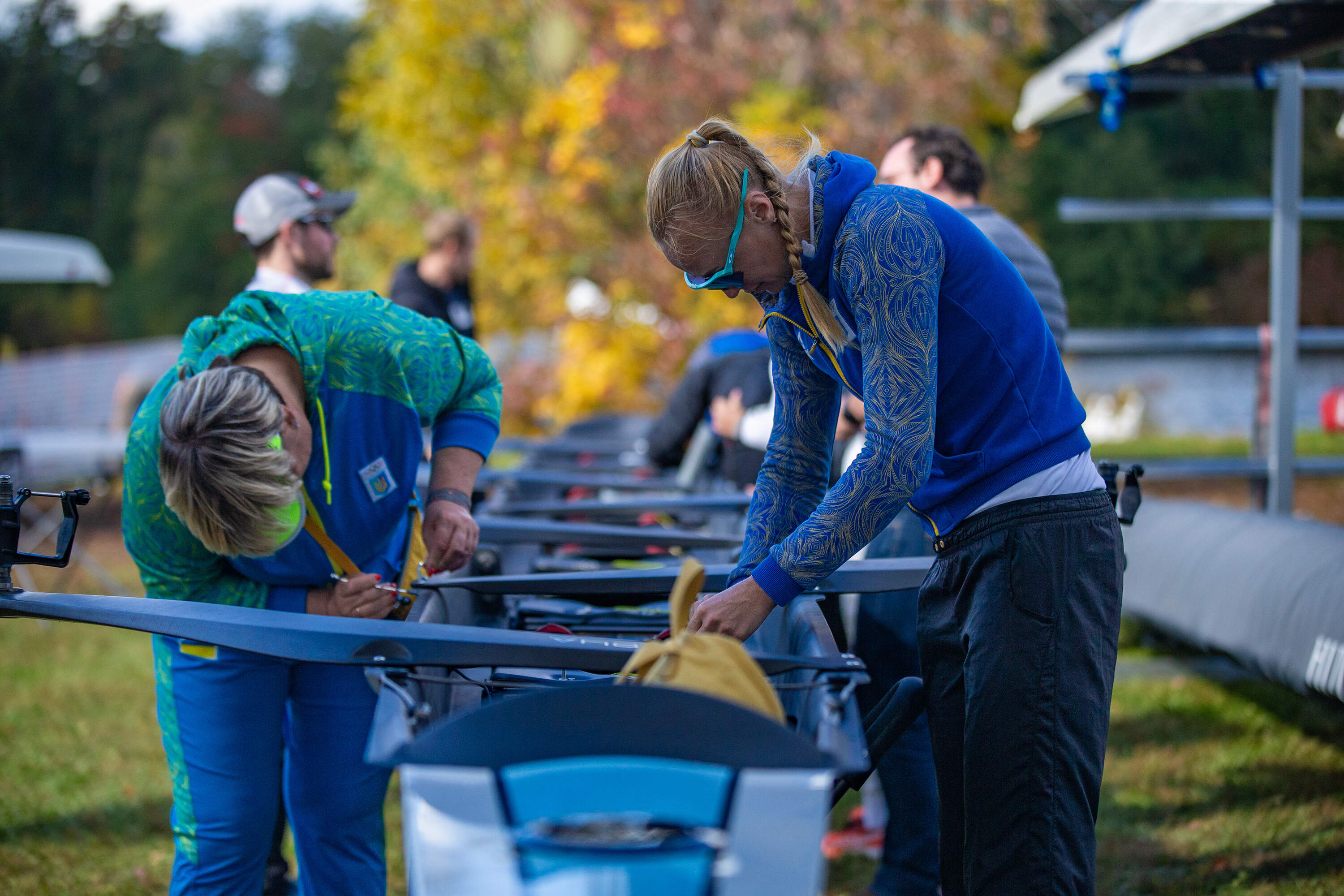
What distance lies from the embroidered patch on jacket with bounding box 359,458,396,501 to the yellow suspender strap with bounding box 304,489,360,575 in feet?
0.39

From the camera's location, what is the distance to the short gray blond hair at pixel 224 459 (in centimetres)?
190

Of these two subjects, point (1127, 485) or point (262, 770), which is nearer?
point (262, 770)

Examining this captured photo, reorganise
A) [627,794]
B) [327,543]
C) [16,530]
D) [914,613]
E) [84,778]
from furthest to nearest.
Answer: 1. [84,778]
2. [914,613]
3. [327,543]
4. [16,530]
5. [627,794]

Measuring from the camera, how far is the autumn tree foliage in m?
8.84

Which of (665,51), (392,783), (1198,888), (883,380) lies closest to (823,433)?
(883,380)

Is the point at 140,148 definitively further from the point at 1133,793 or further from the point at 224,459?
the point at 224,459

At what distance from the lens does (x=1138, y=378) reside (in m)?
16.5

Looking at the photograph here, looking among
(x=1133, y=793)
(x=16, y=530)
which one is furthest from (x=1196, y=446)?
(x=16, y=530)

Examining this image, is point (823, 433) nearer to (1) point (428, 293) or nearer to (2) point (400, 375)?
(2) point (400, 375)

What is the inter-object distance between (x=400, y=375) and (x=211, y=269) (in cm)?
2988

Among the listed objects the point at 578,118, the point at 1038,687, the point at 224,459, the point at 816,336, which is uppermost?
the point at 578,118

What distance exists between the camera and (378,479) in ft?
7.61

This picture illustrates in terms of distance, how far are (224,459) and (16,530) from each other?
0.51 meters

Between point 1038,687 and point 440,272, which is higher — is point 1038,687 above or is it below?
below
